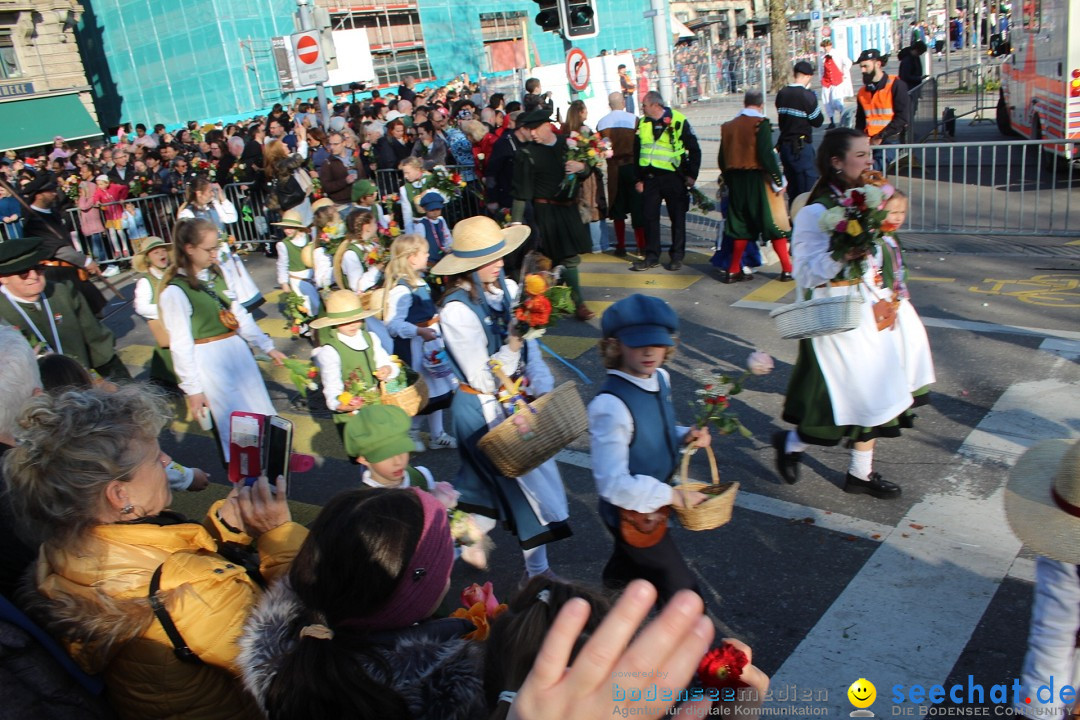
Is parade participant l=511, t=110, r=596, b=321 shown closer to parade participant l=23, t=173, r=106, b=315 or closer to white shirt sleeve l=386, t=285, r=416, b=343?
white shirt sleeve l=386, t=285, r=416, b=343

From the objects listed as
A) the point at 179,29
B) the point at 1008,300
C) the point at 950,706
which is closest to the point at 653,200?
the point at 1008,300

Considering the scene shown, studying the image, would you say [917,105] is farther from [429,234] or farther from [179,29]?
[179,29]

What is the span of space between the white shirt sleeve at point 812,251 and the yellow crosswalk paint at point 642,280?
487 centimetres

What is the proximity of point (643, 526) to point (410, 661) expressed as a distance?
166 centimetres

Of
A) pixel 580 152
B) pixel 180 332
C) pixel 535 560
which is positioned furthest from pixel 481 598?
pixel 580 152

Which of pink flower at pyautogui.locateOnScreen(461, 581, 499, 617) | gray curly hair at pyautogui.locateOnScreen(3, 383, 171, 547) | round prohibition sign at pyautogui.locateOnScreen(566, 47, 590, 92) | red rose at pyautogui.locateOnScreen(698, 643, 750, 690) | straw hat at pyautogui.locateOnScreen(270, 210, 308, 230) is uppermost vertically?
round prohibition sign at pyautogui.locateOnScreen(566, 47, 590, 92)

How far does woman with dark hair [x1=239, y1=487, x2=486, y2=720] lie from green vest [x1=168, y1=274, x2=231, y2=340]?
377cm

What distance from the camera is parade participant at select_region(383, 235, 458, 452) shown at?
623cm

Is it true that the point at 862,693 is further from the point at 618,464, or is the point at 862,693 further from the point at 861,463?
the point at 861,463

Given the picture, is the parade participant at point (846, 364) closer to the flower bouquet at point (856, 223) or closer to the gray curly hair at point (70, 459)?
the flower bouquet at point (856, 223)

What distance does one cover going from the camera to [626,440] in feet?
11.4

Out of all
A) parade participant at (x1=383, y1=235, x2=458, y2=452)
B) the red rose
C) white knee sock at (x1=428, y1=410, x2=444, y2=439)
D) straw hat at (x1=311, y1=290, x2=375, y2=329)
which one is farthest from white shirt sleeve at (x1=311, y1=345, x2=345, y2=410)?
the red rose

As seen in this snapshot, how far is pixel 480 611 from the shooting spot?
2.68 metres

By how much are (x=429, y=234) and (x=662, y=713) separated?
8017mm
